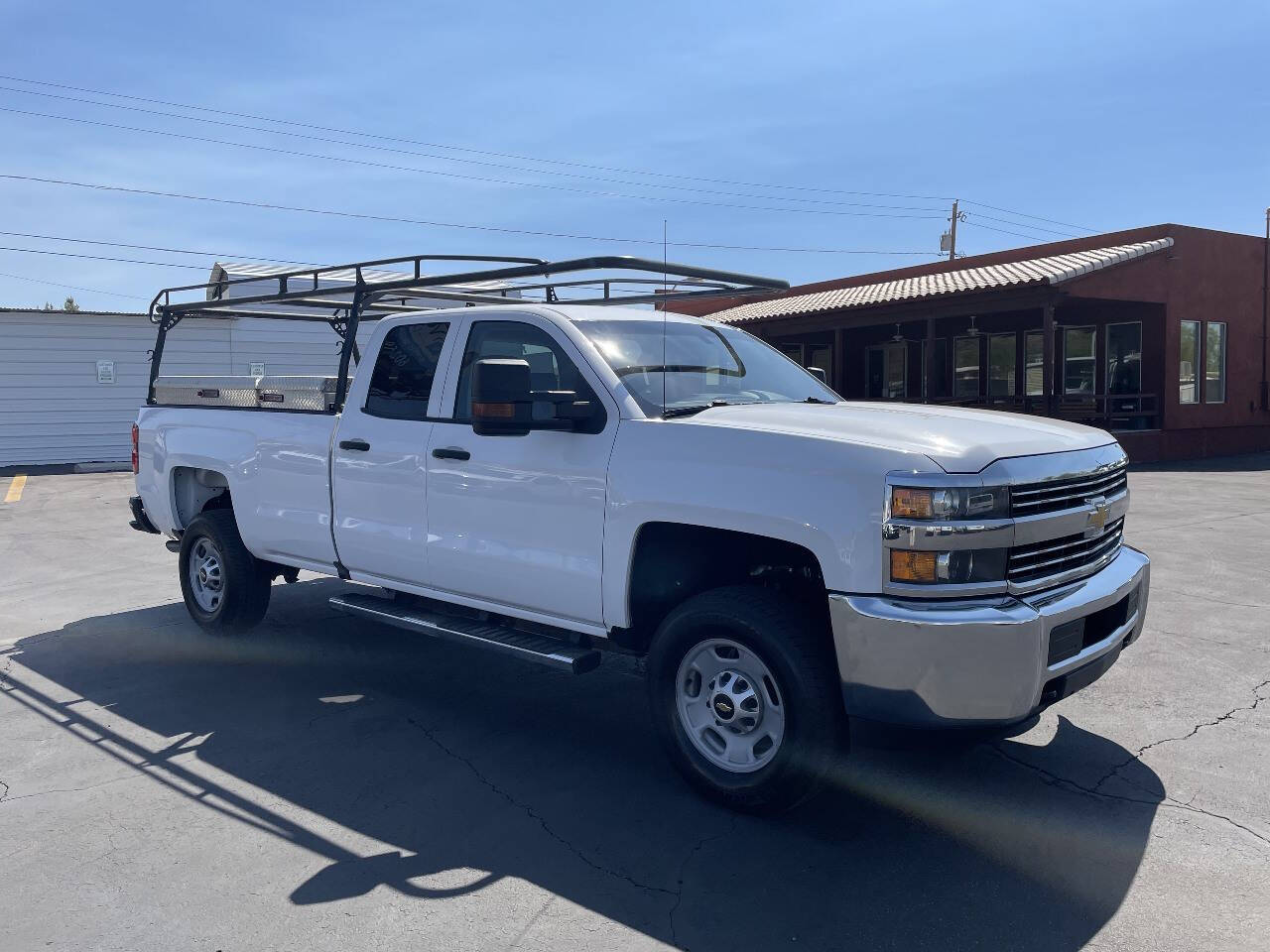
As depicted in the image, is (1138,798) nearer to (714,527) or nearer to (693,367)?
(714,527)

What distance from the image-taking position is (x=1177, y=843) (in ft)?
12.7

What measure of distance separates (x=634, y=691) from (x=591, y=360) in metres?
2.02

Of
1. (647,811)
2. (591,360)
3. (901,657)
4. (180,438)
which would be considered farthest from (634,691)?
(180,438)

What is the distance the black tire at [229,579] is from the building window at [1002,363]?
1966cm

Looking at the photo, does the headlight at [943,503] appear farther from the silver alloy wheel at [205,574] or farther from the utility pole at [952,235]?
the utility pole at [952,235]

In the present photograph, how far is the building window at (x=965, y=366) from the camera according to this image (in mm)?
24297

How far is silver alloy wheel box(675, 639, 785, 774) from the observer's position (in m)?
4.07

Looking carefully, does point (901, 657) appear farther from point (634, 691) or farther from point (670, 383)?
point (634, 691)

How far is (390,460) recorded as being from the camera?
18.0 feet

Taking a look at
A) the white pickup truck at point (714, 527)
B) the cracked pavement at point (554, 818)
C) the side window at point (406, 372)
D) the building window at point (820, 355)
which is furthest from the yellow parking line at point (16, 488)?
the building window at point (820, 355)

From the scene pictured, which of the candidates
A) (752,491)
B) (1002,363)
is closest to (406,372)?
(752,491)

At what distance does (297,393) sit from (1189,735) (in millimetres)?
5164

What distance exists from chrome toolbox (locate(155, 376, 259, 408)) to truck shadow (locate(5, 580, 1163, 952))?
1832 millimetres

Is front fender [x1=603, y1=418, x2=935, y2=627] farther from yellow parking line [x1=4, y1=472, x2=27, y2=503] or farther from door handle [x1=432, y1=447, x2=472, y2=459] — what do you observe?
yellow parking line [x1=4, y1=472, x2=27, y2=503]
